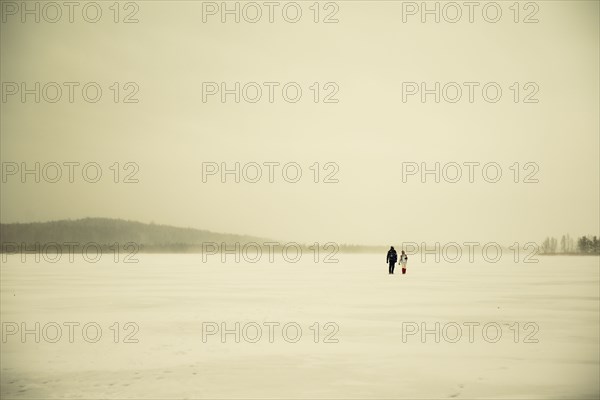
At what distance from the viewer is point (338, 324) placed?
39.8ft

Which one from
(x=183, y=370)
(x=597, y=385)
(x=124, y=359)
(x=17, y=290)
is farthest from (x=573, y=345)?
(x=17, y=290)

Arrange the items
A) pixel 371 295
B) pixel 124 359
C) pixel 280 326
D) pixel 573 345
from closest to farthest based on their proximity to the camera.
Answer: pixel 124 359 < pixel 573 345 < pixel 280 326 < pixel 371 295

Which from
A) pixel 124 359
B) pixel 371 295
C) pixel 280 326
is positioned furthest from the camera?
→ pixel 371 295

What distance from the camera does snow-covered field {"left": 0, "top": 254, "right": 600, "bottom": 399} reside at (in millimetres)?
7117

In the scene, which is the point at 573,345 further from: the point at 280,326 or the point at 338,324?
the point at 280,326

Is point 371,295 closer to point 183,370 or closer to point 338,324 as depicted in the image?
point 338,324

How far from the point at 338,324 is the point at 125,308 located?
5986 mm

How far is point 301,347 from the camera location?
966cm

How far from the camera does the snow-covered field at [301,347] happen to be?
7.12 m

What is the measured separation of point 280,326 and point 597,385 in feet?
20.1

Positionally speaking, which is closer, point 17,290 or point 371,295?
point 371,295

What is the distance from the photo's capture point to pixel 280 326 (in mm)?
11727

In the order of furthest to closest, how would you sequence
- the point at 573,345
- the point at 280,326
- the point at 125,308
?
the point at 125,308 → the point at 280,326 → the point at 573,345

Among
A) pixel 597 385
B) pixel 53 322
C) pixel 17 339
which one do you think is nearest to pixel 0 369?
pixel 17 339
